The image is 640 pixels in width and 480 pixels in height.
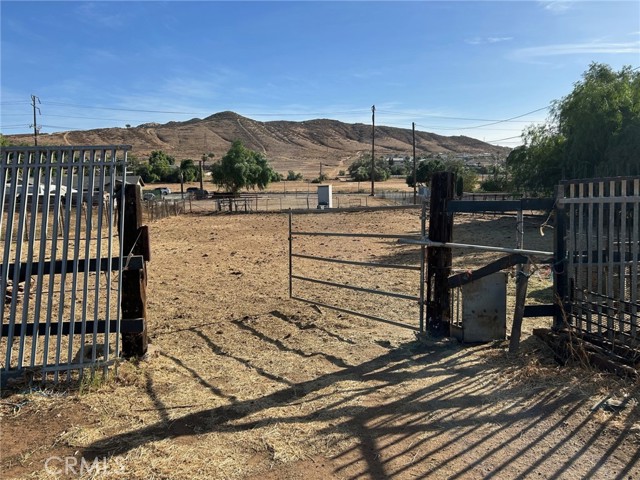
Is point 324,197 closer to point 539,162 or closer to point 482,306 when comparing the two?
point 539,162

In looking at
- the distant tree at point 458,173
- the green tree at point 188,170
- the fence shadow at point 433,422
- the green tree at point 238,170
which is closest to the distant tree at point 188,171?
the green tree at point 188,170

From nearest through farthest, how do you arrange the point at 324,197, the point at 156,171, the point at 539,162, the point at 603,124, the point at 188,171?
the point at 603,124 → the point at 539,162 → the point at 324,197 → the point at 188,171 → the point at 156,171

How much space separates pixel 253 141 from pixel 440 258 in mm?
162314

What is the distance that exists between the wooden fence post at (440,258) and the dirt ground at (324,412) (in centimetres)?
27

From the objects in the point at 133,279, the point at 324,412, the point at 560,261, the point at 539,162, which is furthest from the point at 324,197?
the point at 324,412

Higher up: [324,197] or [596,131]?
[596,131]

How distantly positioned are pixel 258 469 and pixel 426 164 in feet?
214

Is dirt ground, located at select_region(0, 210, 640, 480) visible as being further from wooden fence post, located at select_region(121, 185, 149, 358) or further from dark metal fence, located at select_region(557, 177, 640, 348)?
dark metal fence, located at select_region(557, 177, 640, 348)

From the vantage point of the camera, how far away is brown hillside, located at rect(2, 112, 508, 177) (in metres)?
135

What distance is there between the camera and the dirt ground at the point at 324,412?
3092 mm

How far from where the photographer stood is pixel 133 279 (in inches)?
191

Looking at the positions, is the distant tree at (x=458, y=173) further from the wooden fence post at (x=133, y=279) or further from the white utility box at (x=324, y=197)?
the wooden fence post at (x=133, y=279)

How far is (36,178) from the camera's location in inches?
171

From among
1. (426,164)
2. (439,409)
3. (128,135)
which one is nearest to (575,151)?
(439,409)
